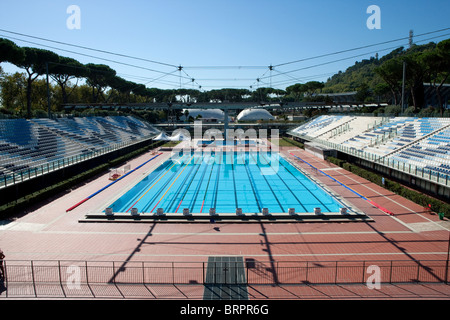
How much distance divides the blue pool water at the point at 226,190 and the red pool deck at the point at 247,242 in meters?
2.93

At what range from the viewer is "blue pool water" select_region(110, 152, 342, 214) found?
770 inches

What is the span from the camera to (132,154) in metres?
36.8

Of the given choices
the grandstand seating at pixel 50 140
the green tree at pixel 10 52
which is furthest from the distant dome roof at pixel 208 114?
the green tree at pixel 10 52

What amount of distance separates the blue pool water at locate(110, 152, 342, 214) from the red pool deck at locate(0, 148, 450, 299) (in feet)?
9.63

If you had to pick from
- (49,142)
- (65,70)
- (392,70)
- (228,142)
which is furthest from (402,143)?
(65,70)

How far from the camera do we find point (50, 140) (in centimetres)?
2783

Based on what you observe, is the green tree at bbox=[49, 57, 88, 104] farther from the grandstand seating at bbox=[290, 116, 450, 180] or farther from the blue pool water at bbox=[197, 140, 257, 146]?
the grandstand seating at bbox=[290, 116, 450, 180]

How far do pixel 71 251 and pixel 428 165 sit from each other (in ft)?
74.0

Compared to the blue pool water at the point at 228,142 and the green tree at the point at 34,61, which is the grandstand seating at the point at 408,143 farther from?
the green tree at the point at 34,61

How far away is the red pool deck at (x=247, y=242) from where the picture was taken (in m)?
9.75

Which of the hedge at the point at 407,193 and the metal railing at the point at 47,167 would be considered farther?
the metal railing at the point at 47,167

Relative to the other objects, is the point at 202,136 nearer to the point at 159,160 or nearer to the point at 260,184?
the point at 159,160

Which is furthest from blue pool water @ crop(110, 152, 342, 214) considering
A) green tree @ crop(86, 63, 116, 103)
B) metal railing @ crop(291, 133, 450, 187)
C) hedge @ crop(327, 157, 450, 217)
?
green tree @ crop(86, 63, 116, 103)
